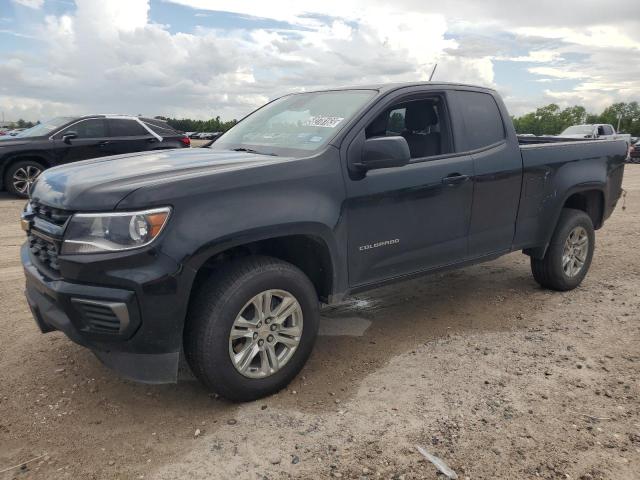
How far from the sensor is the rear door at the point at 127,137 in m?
10.8

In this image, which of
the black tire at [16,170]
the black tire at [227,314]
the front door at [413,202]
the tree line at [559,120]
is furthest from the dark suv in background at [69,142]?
the tree line at [559,120]

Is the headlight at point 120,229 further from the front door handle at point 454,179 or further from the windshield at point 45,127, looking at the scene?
the windshield at point 45,127

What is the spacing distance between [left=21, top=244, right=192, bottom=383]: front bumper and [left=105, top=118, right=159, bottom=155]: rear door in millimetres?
8544

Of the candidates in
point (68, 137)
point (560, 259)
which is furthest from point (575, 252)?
point (68, 137)

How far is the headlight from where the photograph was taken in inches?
105

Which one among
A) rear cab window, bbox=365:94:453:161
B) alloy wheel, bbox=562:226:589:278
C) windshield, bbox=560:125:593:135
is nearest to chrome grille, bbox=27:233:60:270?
rear cab window, bbox=365:94:453:161

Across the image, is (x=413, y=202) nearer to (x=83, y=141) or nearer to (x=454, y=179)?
(x=454, y=179)

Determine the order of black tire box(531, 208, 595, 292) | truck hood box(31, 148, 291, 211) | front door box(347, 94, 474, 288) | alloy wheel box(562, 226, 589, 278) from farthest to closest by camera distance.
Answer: alloy wheel box(562, 226, 589, 278) < black tire box(531, 208, 595, 292) < front door box(347, 94, 474, 288) < truck hood box(31, 148, 291, 211)

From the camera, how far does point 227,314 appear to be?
9.47 ft

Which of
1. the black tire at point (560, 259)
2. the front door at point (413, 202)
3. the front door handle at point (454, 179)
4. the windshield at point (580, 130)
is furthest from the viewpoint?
the windshield at point (580, 130)

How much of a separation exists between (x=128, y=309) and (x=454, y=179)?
2.40 meters

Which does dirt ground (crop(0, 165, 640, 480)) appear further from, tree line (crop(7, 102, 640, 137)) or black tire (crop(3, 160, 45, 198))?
tree line (crop(7, 102, 640, 137))

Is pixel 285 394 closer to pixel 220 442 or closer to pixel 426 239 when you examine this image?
pixel 220 442

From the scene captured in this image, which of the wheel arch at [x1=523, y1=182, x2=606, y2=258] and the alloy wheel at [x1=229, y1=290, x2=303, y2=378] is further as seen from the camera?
the wheel arch at [x1=523, y1=182, x2=606, y2=258]
